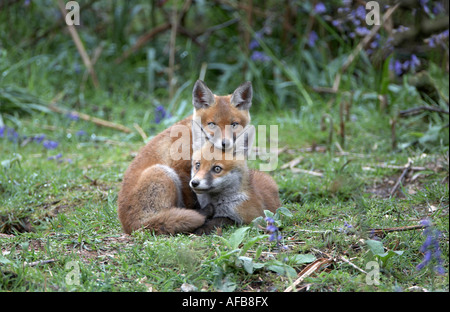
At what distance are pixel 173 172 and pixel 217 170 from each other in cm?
52

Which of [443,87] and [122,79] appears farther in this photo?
[122,79]

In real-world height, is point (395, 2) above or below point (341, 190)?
above

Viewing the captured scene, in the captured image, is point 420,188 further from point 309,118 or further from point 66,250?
point 66,250

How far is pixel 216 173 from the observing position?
4254 mm

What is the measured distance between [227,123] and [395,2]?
2996mm

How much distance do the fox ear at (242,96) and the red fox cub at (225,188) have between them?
32.6 inches

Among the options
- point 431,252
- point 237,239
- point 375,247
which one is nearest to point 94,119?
point 237,239

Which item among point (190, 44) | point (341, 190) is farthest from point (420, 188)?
point (190, 44)

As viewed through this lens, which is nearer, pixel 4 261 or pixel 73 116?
pixel 4 261

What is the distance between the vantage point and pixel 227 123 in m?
5.09

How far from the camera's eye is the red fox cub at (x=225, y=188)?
13.9 feet

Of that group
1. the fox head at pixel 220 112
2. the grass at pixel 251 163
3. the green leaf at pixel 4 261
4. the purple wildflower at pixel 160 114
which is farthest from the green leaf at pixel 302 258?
the purple wildflower at pixel 160 114

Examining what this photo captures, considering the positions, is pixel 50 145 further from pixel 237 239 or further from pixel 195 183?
pixel 237 239
